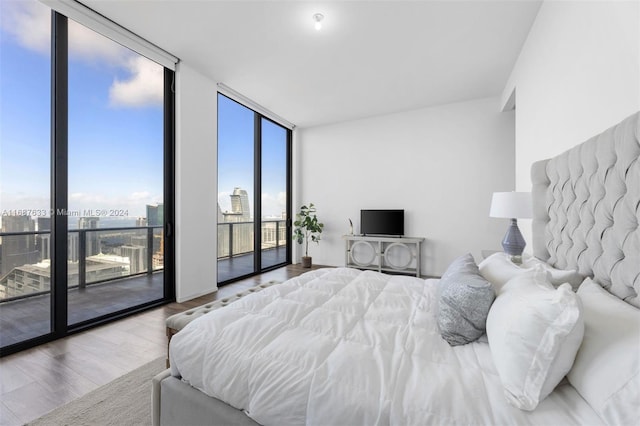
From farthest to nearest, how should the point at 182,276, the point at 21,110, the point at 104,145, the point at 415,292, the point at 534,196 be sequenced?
1. the point at 182,276
2. the point at 104,145
3. the point at 21,110
4. the point at 534,196
5. the point at 415,292

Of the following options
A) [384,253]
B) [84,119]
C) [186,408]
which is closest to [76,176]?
[84,119]

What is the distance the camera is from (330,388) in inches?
33.2

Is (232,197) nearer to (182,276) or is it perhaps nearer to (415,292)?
(182,276)

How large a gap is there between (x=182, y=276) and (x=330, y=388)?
2.92m

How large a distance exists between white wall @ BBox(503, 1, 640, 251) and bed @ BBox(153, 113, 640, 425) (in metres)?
0.23

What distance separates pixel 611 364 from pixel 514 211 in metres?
1.64

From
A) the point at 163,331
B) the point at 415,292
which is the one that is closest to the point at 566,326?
the point at 415,292

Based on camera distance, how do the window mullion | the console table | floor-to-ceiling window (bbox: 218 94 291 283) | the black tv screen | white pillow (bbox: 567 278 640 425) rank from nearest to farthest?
white pillow (bbox: 567 278 640 425)
the window mullion
floor-to-ceiling window (bbox: 218 94 291 283)
the console table
the black tv screen

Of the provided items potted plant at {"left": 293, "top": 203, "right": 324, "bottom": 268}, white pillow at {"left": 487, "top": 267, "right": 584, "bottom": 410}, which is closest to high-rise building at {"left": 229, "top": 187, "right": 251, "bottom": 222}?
potted plant at {"left": 293, "top": 203, "right": 324, "bottom": 268}

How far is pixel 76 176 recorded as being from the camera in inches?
96.0

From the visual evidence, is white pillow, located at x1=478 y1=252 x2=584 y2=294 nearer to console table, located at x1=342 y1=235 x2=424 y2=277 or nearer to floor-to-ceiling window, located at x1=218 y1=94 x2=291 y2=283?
console table, located at x1=342 y1=235 x2=424 y2=277

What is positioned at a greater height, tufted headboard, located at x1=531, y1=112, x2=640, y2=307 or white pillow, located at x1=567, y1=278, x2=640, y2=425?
tufted headboard, located at x1=531, y1=112, x2=640, y2=307

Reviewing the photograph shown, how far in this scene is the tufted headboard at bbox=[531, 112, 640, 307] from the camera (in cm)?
92

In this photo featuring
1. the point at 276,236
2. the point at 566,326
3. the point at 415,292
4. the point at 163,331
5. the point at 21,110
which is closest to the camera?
the point at 566,326
